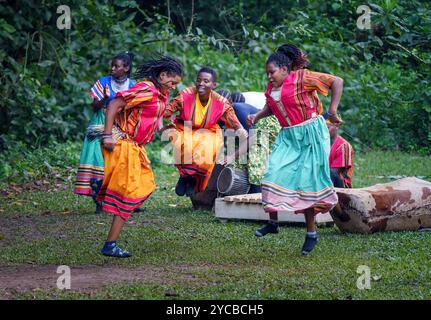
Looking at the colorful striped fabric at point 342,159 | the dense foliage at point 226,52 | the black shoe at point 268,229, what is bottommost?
the black shoe at point 268,229

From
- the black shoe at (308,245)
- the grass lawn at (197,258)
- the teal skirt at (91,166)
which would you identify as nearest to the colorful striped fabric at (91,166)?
the teal skirt at (91,166)

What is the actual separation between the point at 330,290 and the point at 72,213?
4.88 meters

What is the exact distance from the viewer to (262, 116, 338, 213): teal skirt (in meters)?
7.46

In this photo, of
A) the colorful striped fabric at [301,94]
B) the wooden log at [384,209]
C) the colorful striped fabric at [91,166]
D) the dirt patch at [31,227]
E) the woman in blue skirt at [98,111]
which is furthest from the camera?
the colorful striped fabric at [91,166]

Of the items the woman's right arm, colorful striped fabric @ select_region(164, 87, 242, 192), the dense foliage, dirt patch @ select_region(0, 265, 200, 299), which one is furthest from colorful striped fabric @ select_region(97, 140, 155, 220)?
the dense foliage

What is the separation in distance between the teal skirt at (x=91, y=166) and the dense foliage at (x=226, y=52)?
10.9 feet

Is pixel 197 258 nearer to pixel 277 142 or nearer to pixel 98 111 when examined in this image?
pixel 277 142

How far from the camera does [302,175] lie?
7.49 meters

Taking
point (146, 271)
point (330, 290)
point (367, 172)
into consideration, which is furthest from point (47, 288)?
point (367, 172)

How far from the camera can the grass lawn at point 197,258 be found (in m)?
6.09

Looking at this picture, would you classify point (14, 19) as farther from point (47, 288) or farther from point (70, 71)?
point (47, 288)

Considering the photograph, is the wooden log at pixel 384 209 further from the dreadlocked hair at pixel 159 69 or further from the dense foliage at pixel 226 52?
the dense foliage at pixel 226 52

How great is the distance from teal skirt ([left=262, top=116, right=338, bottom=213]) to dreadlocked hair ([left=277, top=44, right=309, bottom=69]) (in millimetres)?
576

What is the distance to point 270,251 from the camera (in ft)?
25.2
